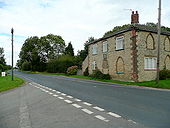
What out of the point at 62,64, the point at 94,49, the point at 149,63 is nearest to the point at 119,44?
the point at 149,63

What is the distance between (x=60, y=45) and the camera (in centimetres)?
6794

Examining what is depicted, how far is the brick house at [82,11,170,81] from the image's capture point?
20984 mm

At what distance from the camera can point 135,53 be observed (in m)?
20.9

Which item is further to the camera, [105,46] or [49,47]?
[49,47]

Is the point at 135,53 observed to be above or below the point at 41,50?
below

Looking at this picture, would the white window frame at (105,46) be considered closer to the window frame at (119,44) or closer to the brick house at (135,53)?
the brick house at (135,53)

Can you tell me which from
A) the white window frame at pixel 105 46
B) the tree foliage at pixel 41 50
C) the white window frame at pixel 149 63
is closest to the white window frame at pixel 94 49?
the white window frame at pixel 105 46

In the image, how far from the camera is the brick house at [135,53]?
21.0 meters

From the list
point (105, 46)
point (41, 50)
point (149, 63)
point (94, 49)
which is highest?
point (41, 50)

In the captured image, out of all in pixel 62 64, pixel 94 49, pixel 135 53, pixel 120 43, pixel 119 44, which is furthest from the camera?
pixel 62 64

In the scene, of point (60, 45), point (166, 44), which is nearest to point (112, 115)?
point (166, 44)

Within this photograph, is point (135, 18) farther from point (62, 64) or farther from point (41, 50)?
point (41, 50)

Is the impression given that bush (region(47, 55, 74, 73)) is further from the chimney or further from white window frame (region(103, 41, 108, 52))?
the chimney

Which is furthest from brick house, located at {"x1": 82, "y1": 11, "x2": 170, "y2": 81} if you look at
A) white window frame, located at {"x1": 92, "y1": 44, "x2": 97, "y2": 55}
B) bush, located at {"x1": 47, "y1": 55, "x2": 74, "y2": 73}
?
bush, located at {"x1": 47, "y1": 55, "x2": 74, "y2": 73}
